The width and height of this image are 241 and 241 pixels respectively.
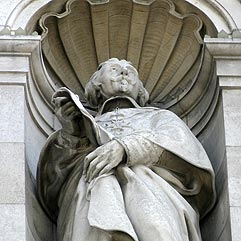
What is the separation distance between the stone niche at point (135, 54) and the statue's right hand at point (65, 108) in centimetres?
56

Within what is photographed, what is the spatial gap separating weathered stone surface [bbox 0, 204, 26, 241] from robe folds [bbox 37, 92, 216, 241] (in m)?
0.32

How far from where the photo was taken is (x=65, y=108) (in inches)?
472

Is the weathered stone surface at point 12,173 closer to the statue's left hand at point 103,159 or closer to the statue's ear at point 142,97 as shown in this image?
the statue's left hand at point 103,159

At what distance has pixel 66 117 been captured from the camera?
12023 millimetres

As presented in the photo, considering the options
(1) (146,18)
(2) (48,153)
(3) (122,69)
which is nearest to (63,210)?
(2) (48,153)

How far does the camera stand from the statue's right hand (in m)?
12.0

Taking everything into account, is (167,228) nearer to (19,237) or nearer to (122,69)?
(19,237)

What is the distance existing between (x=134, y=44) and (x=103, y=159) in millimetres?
2198

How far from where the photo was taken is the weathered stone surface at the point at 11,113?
12.1m

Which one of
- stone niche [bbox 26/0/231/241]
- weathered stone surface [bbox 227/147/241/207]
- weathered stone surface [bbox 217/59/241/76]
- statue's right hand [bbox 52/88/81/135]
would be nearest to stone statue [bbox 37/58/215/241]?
statue's right hand [bbox 52/88/81/135]

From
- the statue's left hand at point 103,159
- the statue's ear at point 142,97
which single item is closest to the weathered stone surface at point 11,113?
the statue's left hand at point 103,159

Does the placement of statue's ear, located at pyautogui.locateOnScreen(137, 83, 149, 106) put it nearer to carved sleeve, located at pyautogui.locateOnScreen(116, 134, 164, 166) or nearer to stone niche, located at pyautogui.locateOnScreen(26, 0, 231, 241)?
stone niche, located at pyautogui.locateOnScreen(26, 0, 231, 241)

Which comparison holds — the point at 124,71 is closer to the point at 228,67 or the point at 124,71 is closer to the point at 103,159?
the point at 228,67

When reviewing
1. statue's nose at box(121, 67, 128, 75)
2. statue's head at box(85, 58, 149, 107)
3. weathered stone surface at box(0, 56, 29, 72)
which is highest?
weathered stone surface at box(0, 56, 29, 72)
